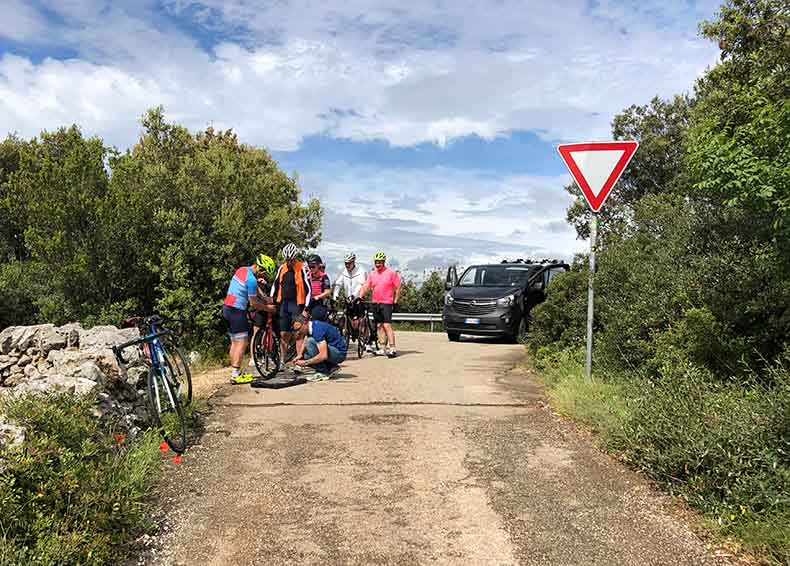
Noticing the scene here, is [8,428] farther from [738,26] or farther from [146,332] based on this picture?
[738,26]

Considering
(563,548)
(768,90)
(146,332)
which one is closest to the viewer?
(563,548)

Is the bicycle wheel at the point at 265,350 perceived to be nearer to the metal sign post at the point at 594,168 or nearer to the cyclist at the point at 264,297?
the cyclist at the point at 264,297

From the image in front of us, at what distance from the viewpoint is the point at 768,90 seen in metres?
8.23

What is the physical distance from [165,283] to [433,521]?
9803mm

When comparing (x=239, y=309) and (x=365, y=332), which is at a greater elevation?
(x=239, y=309)

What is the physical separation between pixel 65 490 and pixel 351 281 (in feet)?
30.9

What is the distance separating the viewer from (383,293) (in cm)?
1333

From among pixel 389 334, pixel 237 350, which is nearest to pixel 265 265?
pixel 237 350

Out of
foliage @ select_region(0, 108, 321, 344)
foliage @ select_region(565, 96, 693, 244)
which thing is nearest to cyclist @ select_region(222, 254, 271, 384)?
foliage @ select_region(0, 108, 321, 344)

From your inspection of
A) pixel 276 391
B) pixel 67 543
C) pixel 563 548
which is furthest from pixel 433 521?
pixel 276 391

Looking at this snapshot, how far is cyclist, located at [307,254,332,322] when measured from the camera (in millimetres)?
11617

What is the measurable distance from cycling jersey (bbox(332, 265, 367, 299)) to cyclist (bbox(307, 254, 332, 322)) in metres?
1.27

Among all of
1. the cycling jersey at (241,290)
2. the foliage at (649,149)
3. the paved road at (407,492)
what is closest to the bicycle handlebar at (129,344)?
the paved road at (407,492)

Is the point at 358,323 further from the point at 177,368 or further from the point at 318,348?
the point at 177,368
